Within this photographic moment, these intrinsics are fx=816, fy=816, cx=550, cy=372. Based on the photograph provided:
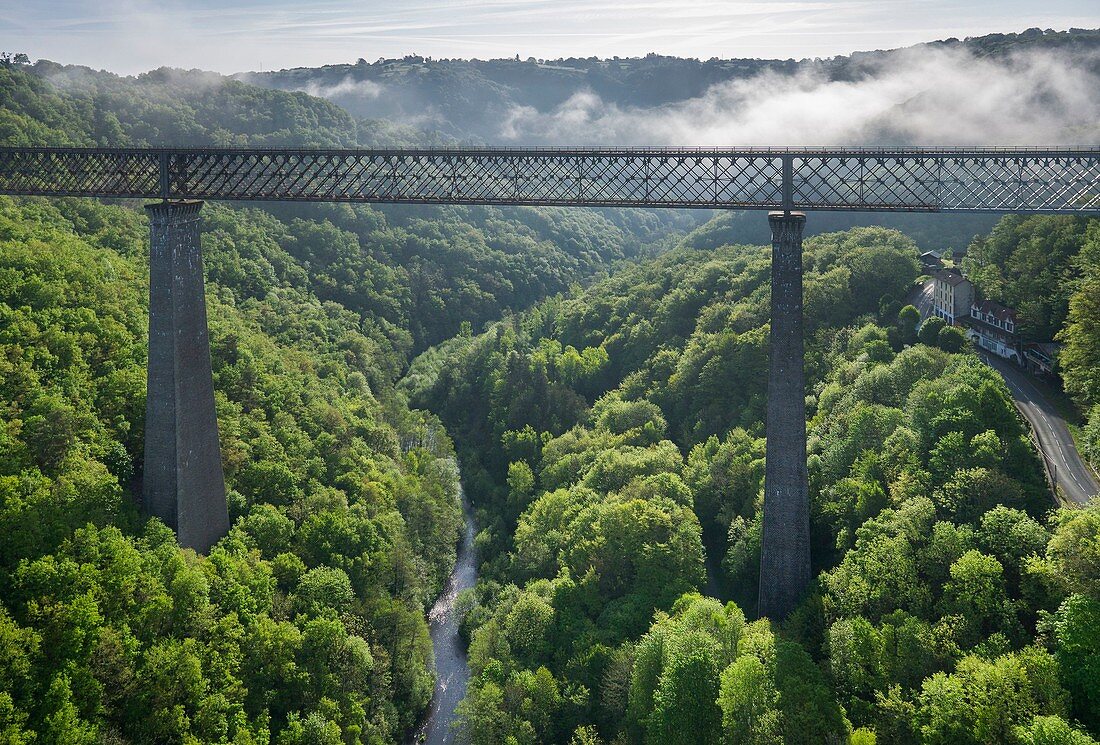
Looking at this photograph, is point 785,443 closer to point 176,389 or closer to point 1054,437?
point 1054,437

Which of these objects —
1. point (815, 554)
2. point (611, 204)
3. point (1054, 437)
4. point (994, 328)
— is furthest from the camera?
point (994, 328)

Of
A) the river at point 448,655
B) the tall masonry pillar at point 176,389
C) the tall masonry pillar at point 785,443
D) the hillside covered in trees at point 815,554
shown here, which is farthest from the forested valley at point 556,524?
the tall masonry pillar at point 176,389

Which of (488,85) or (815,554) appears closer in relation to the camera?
(815,554)

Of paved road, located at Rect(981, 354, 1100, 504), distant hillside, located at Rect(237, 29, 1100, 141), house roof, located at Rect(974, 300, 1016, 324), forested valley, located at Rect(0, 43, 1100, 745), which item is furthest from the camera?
distant hillside, located at Rect(237, 29, 1100, 141)

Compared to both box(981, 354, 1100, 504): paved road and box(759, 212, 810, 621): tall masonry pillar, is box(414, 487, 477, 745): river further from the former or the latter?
box(981, 354, 1100, 504): paved road

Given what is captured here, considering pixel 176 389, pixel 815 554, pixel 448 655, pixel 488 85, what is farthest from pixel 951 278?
pixel 488 85

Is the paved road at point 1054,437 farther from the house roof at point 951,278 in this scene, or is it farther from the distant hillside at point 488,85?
the distant hillside at point 488,85

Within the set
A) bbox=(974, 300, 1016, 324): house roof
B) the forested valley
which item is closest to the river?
the forested valley
